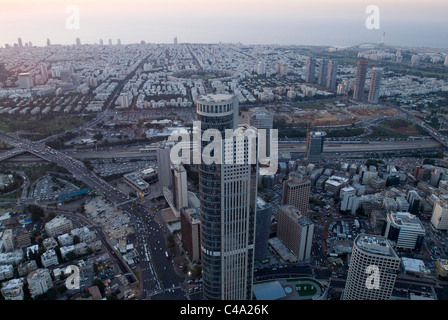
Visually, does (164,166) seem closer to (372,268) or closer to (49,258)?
(49,258)

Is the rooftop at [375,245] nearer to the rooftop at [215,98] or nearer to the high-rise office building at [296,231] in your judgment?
the high-rise office building at [296,231]

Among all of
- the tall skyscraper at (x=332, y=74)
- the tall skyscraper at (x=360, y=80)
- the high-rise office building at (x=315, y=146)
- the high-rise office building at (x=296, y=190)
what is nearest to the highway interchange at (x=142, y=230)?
the high-rise office building at (x=296, y=190)

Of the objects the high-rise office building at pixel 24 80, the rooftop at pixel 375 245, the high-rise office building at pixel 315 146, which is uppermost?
the high-rise office building at pixel 24 80

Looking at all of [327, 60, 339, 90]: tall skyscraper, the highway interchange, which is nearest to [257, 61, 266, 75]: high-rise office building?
[327, 60, 339, 90]: tall skyscraper

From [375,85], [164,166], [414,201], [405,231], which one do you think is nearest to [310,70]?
[375,85]

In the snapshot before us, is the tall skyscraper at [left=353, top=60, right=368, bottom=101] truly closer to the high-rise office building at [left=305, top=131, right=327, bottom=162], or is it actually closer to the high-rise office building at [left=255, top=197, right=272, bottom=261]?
the high-rise office building at [left=305, top=131, right=327, bottom=162]

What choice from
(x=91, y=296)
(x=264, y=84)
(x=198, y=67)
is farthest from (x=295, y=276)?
(x=198, y=67)
